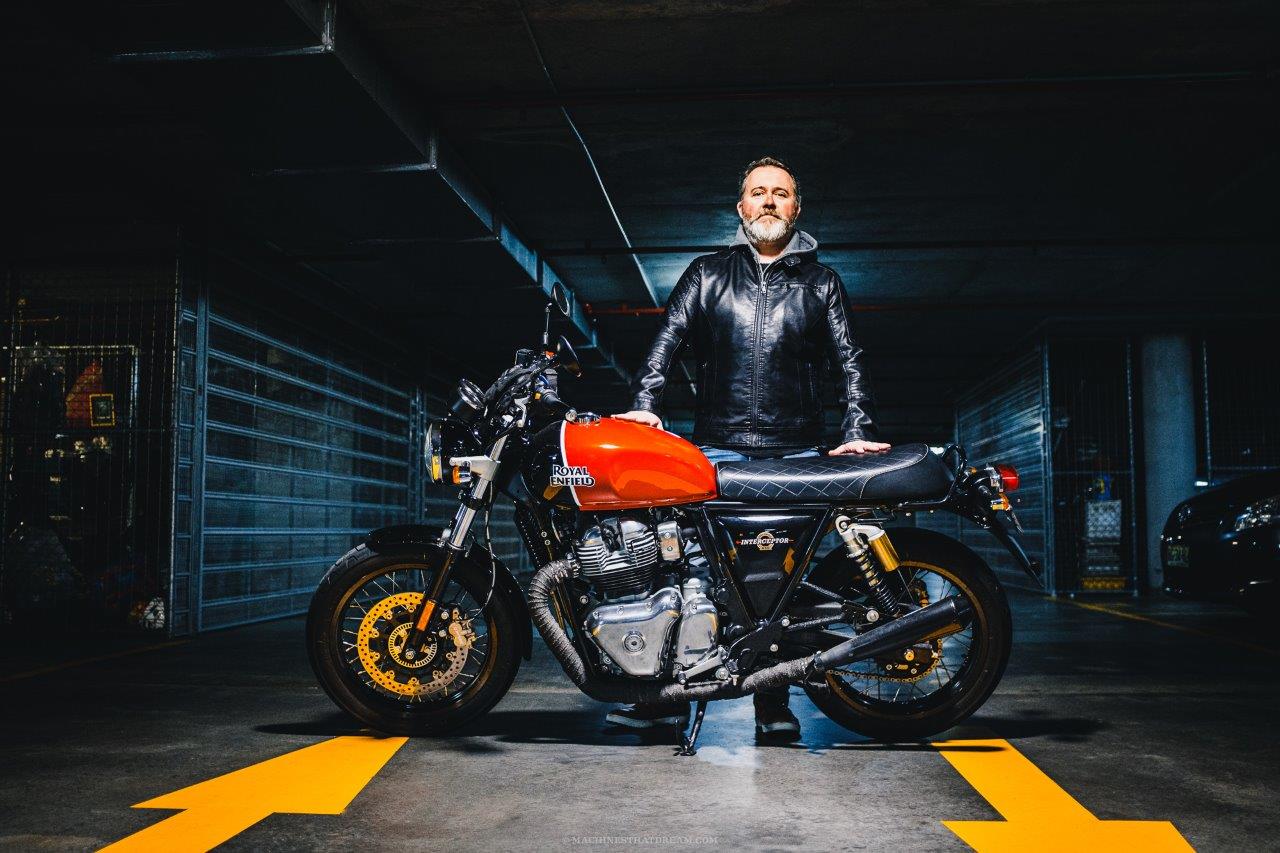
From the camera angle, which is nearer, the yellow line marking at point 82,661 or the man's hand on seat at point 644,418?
the man's hand on seat at point 644,418

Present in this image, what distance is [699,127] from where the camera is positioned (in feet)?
21.4

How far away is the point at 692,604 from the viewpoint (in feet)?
10.3

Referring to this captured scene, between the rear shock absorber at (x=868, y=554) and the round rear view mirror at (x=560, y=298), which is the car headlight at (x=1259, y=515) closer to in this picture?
the rear shock absorber at (x=868, y=554)

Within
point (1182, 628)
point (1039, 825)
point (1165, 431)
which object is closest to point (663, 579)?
point (1039, 825)

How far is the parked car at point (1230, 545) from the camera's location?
19.6ft

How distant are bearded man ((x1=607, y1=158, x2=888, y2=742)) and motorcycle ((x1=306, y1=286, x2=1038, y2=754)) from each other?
0.39 metres

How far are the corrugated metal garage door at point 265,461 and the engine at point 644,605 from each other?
500cm

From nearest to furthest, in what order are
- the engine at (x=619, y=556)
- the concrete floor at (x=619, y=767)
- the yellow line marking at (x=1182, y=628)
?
the concrete floor at (x=619, y=767) < the engine at (x=619, y=556) < the yellow line marking at (x=1182, y=628)

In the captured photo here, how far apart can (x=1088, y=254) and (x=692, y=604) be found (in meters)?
7.83

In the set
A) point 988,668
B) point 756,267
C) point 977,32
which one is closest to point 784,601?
point 988,668

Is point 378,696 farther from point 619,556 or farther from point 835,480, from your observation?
point 835,480

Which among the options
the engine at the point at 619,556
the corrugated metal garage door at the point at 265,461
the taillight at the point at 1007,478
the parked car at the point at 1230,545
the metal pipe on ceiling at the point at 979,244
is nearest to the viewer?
the engine at the point at 619,556

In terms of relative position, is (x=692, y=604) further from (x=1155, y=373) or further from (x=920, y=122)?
(x=1155, y=373)

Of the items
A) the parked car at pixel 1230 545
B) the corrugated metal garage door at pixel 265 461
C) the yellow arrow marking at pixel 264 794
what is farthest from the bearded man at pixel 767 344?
the corrugated metal garage door at pixel 265 461
